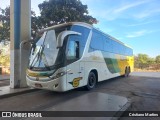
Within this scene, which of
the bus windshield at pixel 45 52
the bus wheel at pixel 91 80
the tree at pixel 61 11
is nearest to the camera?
the bus windshield at pixel 45 52

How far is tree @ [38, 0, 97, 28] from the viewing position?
18016mm

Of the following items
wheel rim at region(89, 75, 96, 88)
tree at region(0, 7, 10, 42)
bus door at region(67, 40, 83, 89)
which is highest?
tree at region(0, 7, 10, 42)

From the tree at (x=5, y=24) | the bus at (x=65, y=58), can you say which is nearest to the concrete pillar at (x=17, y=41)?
the bus at (x=65, y=58)

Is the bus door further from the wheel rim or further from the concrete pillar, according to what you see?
the concrete pillar

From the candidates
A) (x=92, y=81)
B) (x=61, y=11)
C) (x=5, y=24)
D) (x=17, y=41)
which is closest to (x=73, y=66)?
(x=92, y=81)

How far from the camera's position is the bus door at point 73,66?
7.44 metres

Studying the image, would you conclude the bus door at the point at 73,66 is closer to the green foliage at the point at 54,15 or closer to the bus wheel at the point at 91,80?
the bus wheel at the point at 91,80

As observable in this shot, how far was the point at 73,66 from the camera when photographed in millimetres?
7688

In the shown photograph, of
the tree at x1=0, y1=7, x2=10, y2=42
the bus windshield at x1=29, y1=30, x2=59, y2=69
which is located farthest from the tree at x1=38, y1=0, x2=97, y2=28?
the bus windshield at x1=29, y1=30, x2=59, y2=69

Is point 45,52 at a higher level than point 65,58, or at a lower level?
higher

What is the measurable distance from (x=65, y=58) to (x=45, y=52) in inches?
37.4

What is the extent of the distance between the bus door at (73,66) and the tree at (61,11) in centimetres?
1075

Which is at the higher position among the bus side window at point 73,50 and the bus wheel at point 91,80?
the bus side window at point 73,50

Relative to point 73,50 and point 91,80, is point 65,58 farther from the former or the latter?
point 91,80
